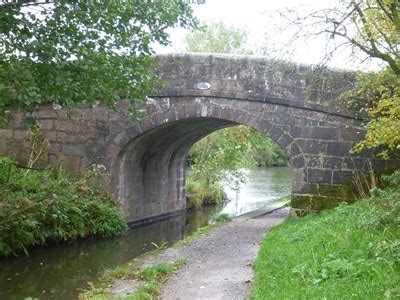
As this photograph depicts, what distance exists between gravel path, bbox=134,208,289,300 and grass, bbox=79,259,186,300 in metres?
0.13

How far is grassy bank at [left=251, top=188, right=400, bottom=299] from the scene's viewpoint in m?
4.61

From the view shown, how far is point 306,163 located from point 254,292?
6051 millimetres

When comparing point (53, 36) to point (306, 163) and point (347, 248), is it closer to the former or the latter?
point (347, 248)

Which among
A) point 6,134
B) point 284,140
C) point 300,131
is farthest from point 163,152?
point 300,131

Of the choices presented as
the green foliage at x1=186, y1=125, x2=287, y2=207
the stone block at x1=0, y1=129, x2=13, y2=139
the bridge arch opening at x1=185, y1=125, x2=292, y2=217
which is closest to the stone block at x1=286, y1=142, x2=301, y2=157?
the bridge arch opening at x1=185, y1=125, x2=292, y2=217

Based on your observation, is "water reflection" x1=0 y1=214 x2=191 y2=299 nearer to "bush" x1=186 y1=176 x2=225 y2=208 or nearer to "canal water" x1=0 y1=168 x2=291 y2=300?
"canal water" x1=0 y1=168 x2=291 y2=300

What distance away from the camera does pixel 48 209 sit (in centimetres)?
980

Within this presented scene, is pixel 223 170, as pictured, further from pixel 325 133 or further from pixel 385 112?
Result: pixel 385 112

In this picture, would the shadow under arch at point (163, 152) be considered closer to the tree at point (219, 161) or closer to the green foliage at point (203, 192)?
the green foliage at point (203, 192)

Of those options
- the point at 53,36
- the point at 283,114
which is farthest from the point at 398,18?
the point at 283,114

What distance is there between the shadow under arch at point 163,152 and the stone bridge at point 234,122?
0.02 metres

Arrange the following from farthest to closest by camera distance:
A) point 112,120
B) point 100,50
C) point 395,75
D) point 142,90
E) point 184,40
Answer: point 184,40
point 112,120
point 395,75
point 142,90
point 100,50

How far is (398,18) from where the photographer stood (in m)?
6.59

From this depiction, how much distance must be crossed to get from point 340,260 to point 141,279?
9.50 feet
